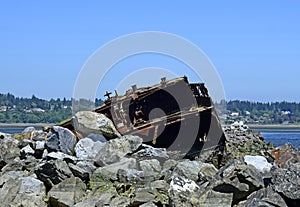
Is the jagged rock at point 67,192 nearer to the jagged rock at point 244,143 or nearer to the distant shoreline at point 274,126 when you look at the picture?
the jagged rock at point 244,143

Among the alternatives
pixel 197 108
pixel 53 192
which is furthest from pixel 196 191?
pixel 197 108

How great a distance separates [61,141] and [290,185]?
5.99 m

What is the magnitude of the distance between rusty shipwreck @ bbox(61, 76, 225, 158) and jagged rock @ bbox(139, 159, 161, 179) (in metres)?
2.25

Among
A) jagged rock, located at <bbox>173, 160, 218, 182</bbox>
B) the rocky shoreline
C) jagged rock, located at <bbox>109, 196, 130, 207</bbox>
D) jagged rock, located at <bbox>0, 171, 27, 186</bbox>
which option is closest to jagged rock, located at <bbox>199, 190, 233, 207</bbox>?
the rocky shoreline

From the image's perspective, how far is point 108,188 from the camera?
11.8 m

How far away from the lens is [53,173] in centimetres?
1215

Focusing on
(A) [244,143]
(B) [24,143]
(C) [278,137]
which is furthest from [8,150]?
(C) [278,137]

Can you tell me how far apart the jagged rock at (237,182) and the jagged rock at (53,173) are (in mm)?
3093

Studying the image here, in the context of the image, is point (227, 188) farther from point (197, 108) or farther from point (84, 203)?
point (197, 108)

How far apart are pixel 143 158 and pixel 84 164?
1252mm

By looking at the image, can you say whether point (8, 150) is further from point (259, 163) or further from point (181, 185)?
point (259, 163)

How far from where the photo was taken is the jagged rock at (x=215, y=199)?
10.3 metres

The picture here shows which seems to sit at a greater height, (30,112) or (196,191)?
(30,112)

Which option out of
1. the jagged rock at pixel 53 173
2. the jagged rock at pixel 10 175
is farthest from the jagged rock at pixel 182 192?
the jagged rock at pixel 10 175
